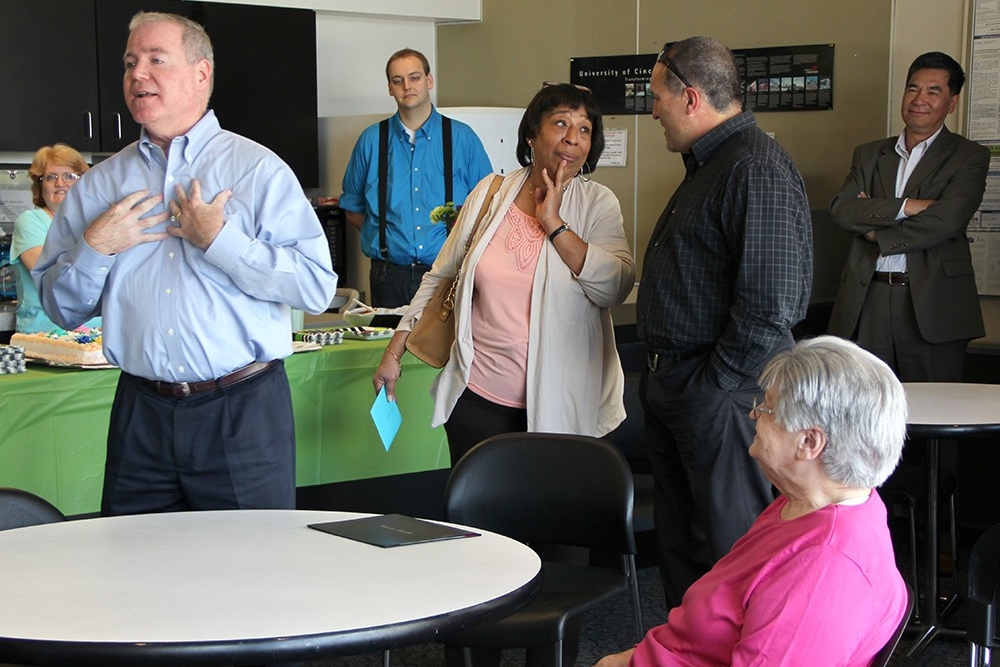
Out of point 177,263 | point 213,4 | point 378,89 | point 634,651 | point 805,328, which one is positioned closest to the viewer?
point 634,651

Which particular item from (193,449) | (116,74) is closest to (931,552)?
(193,449)

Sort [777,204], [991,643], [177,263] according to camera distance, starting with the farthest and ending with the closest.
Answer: [777,204] < [177,263] < [991,643]

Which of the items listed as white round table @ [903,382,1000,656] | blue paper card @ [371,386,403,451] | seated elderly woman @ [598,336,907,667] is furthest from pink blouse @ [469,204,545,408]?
seated elderly woman @ [598,336,907,667]

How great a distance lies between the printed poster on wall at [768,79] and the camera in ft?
18.6

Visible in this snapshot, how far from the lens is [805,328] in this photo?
545 centimetres

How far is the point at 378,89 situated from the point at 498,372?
4.41 meters

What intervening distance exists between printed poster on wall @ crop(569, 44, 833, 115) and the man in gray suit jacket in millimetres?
807

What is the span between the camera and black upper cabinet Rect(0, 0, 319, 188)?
5.87 m

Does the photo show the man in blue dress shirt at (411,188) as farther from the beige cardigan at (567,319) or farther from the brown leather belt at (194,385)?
the brown leather belt at (194,385)

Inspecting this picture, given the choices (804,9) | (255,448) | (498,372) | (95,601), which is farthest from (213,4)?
(95,601)

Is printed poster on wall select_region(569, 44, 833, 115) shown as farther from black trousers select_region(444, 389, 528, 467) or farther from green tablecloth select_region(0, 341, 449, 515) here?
black trousers select_region(444, 389, 528, 467)

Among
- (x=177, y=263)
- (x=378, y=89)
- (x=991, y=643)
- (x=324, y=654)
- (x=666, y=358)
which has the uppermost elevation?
(x=378, y=89)

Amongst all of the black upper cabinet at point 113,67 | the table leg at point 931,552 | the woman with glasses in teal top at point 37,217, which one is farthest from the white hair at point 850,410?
the black upper cabinet at point 113,67

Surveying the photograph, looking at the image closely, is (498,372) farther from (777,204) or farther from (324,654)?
(324,654)
